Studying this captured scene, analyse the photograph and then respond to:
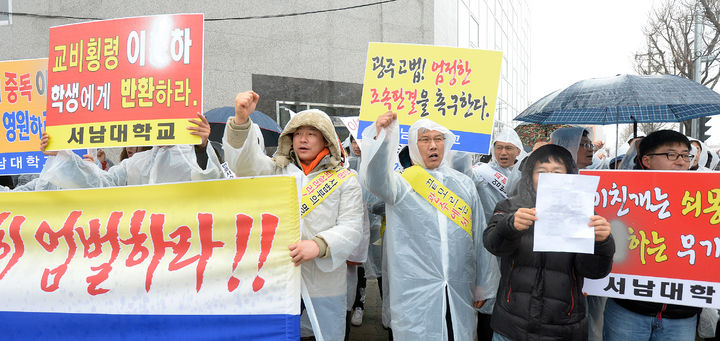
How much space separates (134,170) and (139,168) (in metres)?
0.05

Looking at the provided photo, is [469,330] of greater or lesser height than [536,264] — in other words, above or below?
Result: below

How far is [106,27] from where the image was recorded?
7.86ft

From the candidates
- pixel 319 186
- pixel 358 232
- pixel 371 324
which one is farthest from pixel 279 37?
pixel 358 232

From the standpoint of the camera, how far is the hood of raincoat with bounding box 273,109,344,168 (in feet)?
8.07

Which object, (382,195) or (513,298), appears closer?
(513,298)

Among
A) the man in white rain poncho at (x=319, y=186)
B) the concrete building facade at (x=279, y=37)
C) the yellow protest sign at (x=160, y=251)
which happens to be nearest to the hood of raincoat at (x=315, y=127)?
the man in white rain poncho at (x=319, y=186)

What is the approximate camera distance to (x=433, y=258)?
8.55ft

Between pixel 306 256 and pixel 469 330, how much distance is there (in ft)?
3.79

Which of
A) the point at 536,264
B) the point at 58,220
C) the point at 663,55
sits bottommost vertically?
the point at 536,264

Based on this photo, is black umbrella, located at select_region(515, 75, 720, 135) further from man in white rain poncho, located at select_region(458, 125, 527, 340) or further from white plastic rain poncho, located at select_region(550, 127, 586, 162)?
white plastic rain poncho, located at select_region(550, 127, 586, 162)

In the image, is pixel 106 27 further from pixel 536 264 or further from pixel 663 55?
pixel 663 55

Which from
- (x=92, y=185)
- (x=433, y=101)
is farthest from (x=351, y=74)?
(x=92, y=185)

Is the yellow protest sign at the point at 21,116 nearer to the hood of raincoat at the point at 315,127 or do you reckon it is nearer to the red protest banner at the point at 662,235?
the hood of raincoat at the point at 315,127

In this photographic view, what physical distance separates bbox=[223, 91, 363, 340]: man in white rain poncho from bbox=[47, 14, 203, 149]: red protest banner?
25 cm
